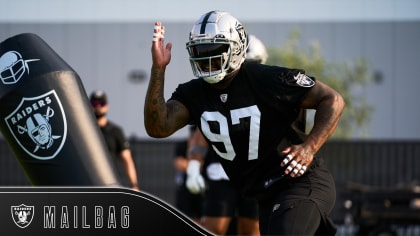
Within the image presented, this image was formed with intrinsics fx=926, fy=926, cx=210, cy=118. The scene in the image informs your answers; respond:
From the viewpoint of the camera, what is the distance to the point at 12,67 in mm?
5270

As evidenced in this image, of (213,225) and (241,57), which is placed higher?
(241,57)

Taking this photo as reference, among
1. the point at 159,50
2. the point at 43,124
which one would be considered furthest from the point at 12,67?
the point at 159,50

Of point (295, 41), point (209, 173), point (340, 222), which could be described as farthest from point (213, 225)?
point (295, 41)

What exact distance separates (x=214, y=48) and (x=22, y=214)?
5.00 ft

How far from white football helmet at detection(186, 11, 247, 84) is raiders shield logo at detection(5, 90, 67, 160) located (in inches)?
31.4

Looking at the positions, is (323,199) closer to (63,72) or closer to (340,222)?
(63,72)

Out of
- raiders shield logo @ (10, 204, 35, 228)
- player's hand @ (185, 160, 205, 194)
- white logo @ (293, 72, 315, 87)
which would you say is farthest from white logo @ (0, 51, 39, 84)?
player's hand @ (185, 160, 205, 194)

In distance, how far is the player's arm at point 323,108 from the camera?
4.95 metres

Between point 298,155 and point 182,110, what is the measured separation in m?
0.81

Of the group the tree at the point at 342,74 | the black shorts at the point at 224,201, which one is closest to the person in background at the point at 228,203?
the black shorts at the point at 224,201

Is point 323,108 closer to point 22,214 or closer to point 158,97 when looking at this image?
point 158,97

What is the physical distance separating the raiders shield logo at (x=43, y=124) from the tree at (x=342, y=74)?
21998 mm

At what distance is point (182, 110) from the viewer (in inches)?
207

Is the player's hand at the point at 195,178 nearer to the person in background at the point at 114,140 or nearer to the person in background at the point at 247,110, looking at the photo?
the person in background at the point at 114,140
